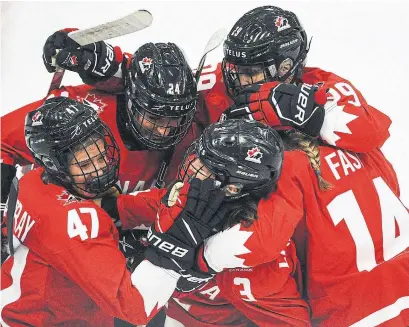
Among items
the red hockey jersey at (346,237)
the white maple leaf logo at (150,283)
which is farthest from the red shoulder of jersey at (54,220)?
the red hockey jersey at (346,237)

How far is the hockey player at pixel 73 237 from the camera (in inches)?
86.2

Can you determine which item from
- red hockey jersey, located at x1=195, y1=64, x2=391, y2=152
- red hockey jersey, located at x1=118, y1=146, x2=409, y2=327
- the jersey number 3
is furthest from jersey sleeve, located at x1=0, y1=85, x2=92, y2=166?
the jersey number 3

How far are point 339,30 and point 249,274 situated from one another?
7.24 ft

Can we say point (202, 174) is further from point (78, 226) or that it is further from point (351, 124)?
point (351, 124)

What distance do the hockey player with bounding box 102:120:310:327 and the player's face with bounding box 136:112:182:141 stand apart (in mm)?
207

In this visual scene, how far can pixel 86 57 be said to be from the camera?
2744mm

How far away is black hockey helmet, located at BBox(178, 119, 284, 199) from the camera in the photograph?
215 centimetres

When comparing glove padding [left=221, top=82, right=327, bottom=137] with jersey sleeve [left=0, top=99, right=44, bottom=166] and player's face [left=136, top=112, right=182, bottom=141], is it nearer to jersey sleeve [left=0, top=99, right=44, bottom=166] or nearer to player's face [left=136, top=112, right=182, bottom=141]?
player's face [left=136, top=112, right=182, bottom=141]

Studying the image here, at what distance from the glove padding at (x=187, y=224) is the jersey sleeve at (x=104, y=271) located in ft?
0.24

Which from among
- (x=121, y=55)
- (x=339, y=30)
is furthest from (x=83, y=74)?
(x=339, y=30)

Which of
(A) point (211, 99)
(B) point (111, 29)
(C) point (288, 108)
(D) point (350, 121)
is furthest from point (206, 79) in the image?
(D) point (350, 121)

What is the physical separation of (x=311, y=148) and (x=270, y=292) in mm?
503

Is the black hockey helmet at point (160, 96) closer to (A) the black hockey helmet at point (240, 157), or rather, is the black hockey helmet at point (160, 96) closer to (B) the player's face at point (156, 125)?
(B) the player's face at point (156, 125)

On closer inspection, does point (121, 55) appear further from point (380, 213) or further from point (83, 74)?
point (380, 213)
